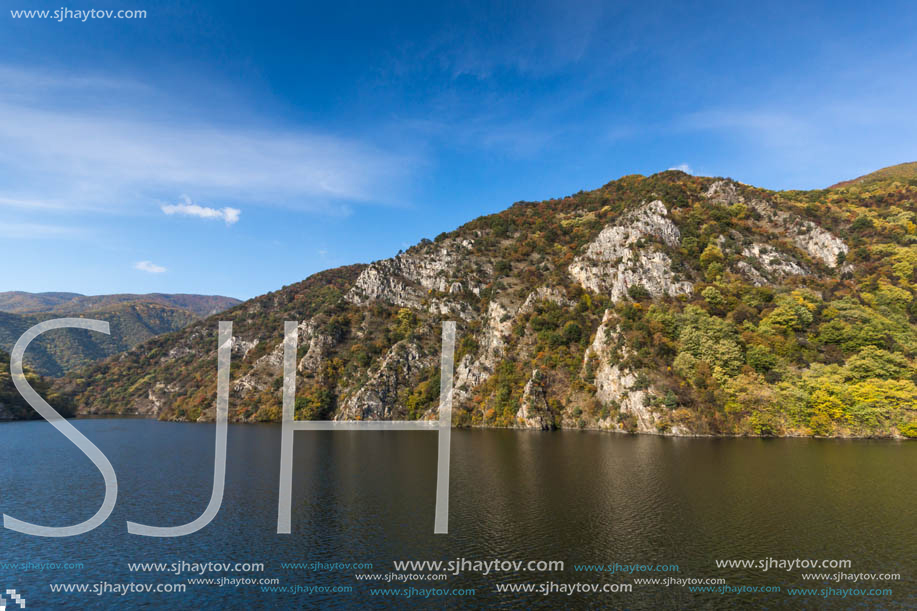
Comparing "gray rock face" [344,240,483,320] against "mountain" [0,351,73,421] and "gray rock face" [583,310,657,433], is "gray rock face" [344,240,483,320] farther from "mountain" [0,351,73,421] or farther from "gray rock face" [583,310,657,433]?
"mountain" [0,351,73,421]

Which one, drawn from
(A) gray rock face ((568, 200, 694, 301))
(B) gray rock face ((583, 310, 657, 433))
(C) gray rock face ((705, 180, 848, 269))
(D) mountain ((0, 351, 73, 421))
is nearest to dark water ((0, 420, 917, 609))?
(B) gray rock face ((583, 310, 657, 433))

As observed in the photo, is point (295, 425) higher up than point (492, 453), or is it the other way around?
point (492, 453)

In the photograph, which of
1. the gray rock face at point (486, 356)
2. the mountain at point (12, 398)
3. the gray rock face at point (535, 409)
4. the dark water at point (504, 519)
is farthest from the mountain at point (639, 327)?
the mountain at point (12, 398)

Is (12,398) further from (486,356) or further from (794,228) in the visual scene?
(794,228)

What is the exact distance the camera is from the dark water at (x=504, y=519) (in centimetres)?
2706

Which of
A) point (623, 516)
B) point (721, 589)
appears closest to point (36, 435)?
point (623, 516)

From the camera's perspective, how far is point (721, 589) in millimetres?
26953

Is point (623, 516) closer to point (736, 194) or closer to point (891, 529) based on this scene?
point (891, 529)

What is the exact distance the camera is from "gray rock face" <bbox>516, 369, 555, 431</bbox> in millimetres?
107500

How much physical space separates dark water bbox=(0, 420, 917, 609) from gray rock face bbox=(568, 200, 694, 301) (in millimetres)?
56684

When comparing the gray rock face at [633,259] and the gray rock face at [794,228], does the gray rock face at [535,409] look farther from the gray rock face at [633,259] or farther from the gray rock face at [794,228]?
the gray rock face at [794,228]

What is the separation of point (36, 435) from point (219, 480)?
286 ft

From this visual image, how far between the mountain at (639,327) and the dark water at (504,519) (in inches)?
740

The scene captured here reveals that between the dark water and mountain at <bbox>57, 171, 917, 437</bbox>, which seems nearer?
the dark water
